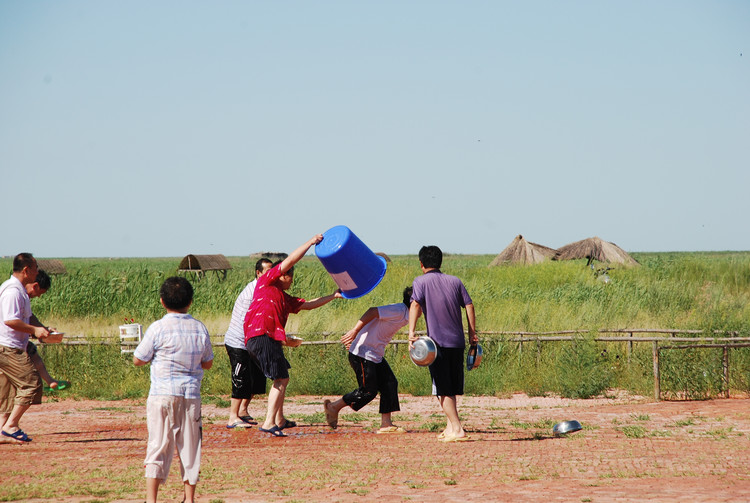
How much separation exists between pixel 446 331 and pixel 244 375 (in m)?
2.43

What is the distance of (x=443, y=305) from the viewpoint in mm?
8359

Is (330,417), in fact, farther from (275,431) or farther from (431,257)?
(431,257)

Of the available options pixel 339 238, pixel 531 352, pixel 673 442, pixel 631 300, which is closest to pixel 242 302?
pixel 339 238

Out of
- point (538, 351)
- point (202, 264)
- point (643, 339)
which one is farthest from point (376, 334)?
point (202, 264)

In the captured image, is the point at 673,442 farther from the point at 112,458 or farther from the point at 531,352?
the point at 531,352

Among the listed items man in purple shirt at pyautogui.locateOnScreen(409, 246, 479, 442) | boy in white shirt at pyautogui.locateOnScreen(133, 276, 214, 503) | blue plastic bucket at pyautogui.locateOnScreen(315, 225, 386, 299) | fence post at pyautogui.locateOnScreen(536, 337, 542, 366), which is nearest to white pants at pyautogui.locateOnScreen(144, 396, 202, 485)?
boy in white shirt at pyautogui.locateOnScreen(133, 276, 214, 503)

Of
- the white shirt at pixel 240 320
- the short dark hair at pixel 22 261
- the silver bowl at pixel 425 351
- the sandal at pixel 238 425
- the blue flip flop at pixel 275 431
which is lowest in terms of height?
the sandal at pixel 238 425

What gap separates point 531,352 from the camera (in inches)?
606

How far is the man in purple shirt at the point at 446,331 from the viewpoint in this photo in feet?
27.1

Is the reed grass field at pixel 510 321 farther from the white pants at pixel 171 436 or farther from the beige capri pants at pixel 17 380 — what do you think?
the white pants at pixel 171 436

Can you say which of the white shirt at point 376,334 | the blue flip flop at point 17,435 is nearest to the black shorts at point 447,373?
the white shirt at point 376,334

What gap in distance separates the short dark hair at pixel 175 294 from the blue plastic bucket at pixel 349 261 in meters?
2.81

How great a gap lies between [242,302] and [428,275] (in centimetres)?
217

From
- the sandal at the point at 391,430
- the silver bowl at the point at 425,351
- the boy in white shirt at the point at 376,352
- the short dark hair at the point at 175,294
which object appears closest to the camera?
the short dark hair at the point at 175,294
